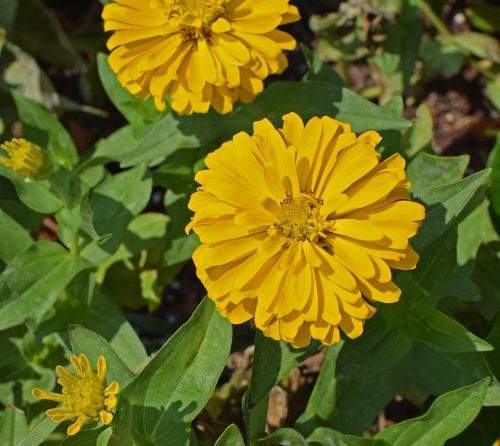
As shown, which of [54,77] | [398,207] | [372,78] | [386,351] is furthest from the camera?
[54,77]

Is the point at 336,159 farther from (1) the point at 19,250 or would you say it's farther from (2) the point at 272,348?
(1) the point at 19,250

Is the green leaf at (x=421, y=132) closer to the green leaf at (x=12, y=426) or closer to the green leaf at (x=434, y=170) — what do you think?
the green leaf at (x=434, y=170)

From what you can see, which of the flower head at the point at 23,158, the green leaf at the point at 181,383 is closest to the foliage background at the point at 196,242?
the green leaf at the point at 181,383

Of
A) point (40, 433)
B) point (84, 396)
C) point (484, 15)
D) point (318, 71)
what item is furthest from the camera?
point (484, 15)

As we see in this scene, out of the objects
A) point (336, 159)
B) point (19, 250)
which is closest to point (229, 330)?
point (336, 159)

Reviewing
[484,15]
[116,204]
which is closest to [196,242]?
[116,204]

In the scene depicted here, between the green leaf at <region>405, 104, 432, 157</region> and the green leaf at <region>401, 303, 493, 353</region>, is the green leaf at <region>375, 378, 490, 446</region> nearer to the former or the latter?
the green leaf at <region>401, 303, 493, 353</region>

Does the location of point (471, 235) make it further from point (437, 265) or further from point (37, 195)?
point (37, 195)
